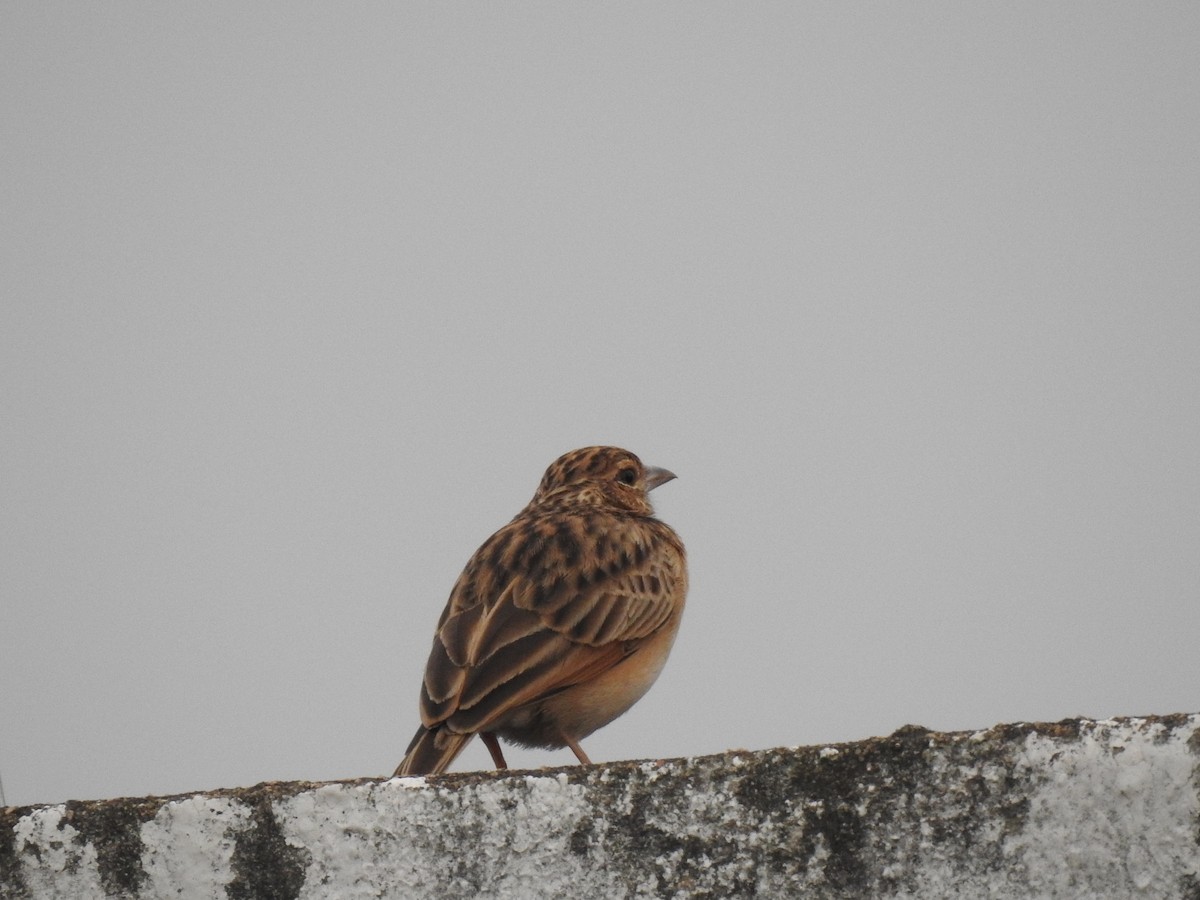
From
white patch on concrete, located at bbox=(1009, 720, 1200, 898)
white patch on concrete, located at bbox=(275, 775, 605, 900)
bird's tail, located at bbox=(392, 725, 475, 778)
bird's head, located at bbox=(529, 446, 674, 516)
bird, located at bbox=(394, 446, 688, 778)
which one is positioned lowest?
white patch on concrete, located at bbox=(1009, 720, 1200, 898)

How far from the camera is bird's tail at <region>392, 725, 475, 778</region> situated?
6391 mm

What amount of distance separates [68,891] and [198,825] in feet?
1.03

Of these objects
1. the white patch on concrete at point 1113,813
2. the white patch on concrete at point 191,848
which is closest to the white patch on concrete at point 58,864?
the white patch on concrete at point 191,848

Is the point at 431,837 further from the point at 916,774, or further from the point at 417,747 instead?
the point at 417,747

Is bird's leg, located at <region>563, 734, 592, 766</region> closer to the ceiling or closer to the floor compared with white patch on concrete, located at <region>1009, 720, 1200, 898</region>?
closer to the ceiling

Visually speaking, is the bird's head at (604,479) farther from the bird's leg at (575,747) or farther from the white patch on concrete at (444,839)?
the white patch on concrete at (444,839)

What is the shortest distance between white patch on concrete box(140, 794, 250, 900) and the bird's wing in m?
3.30

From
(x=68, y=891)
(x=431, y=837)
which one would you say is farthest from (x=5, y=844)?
(x=431, y=837)

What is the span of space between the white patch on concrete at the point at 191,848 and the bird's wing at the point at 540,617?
10.8ft

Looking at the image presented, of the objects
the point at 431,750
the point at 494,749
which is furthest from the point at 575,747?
the point at 431,750

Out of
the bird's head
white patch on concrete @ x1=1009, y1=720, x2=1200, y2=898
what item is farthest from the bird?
white patch on concrete @ x1=1009, y1=720, x2=1200, y2=898

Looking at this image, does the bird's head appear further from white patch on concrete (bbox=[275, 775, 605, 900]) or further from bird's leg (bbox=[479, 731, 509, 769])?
white patch on concrete (bbox=[275, 775, 605, 900])

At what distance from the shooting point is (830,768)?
3.12 metres

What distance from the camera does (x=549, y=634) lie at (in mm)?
7477
